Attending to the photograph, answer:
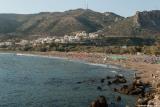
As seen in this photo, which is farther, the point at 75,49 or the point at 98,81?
the point at 75,49

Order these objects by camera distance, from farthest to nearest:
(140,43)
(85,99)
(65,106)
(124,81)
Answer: (140,43), (124,81), (85,99), (65,106)

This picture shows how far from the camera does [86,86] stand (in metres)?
65.8

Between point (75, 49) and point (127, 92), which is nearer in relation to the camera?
point (127, 92)

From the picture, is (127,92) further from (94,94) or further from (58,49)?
(58,49)

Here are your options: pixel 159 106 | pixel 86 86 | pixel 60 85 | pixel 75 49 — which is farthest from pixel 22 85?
pixel 75 49

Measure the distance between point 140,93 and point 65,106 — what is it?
14137mm

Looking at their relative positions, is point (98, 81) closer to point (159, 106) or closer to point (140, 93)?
point (140, 93)

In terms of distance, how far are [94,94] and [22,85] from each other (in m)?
17.0

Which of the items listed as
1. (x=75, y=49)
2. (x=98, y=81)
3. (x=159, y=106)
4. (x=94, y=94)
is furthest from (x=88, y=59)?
(x=159, y=106)

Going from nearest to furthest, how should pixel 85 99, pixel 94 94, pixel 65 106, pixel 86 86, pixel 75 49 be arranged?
pixel 65 106
pixel 85 99
pixel 94 94
pixel 86 86
pixel 75 49

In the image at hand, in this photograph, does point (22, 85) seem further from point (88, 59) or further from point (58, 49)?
point (58, 49)

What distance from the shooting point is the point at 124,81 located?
70.9 meters

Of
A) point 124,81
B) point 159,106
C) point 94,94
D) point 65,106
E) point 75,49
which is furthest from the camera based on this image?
point 75,49

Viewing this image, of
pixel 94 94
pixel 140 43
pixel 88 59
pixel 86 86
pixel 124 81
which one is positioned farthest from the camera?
pixel 140 43
